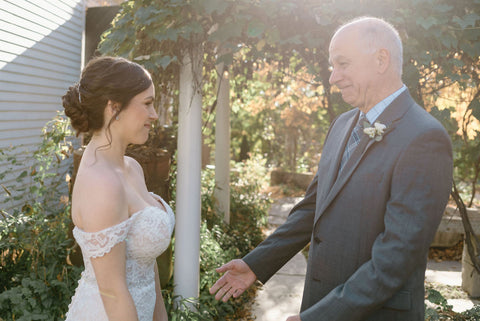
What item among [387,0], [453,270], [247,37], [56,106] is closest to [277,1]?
[247,37]

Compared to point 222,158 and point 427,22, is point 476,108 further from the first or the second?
point 222,158

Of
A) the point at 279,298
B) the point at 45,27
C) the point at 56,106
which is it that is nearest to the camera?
the point at 279,298

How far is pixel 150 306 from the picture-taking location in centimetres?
216

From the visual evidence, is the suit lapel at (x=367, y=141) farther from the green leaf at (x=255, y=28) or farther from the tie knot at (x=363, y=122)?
the green leaf at (x=255, y=28)

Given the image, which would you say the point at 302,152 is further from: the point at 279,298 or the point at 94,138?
the point at 94,138

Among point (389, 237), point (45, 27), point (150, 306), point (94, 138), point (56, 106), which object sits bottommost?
point (150, 306)

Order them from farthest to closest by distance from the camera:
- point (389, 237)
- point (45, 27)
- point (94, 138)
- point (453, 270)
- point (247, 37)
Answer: point (45, 27) < point (453, 270) < point (247, 37) < point (94, 138) < point (389, 237)

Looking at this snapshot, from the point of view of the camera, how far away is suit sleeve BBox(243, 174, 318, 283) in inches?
89.9

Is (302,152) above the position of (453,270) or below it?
above

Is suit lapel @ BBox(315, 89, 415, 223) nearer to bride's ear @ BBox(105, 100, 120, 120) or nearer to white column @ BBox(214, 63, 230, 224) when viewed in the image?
bride's ear @ BBox(105, 100, 120, 120)

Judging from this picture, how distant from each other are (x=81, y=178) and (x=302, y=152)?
12105 mm

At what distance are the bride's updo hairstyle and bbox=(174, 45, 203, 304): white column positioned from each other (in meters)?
1.63

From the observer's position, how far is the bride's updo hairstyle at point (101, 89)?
6.43 ft

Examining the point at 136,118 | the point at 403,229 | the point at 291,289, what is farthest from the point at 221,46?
the point at 291,289
